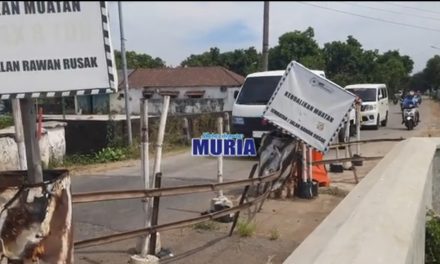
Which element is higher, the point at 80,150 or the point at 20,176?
the point at 20,176

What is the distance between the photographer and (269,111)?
821 centimetres

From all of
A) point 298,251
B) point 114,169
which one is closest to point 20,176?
point 298,251

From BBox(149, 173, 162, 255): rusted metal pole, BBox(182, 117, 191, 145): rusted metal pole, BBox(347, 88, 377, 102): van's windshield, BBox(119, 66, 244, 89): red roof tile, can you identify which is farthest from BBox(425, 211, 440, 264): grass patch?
BBox(119, 66, 244, 89): red roof tile

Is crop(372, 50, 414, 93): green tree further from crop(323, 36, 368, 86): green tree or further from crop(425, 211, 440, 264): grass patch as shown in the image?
crop(425, 211, 440, 264): grass patch

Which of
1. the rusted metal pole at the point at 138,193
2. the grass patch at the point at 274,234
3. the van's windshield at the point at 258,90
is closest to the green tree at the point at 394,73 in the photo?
the van's windshield at the point at 258,90

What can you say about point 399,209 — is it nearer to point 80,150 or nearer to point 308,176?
point 308,176

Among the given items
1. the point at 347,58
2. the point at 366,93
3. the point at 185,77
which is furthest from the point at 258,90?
the point at 185,77

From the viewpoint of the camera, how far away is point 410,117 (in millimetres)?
20672

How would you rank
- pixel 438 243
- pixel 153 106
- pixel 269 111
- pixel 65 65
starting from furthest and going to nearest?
pixel 153 106
pixel 269 111
pixel 438 243
pixel 65 65

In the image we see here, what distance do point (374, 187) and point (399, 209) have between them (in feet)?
3.05

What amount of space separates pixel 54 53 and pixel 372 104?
→ 68.9ft

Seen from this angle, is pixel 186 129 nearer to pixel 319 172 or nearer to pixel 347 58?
pixel 319 172

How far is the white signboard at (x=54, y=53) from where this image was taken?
2695mm

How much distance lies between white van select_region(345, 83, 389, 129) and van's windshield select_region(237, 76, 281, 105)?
8963 mm
